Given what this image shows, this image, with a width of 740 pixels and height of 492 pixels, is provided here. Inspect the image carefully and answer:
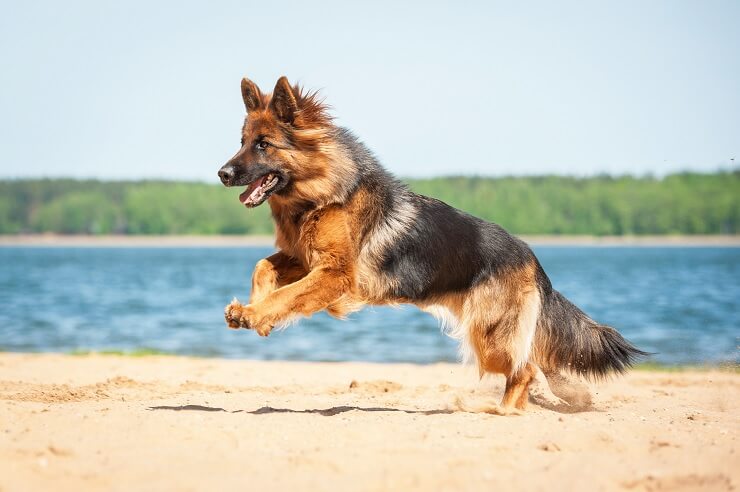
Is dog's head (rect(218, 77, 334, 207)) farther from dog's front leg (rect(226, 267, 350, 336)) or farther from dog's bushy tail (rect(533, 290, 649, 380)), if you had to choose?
dog's bushy tail (rect(533, 290, 649, 380))

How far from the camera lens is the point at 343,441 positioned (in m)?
5.80

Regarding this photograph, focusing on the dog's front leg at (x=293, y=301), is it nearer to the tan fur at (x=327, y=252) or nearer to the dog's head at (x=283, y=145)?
the tan fur at (x=327, y=252)

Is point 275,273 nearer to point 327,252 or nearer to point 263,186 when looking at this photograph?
point 327,252

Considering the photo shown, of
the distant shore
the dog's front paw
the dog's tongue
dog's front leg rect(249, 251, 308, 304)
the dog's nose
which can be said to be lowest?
the distant shore

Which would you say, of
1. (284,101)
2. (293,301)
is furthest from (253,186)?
(293,301)

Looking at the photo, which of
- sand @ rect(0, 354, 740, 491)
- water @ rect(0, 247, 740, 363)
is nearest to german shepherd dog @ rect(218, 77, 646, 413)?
sand @ rect(0, 354, 740, 491)

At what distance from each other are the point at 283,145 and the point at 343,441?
2557 millimetres

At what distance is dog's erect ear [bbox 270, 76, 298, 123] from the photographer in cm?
677

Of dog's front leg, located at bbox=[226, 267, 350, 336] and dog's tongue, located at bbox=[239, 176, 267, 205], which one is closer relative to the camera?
dog's front leg, located at bbox=[226, 267, 350, 336]

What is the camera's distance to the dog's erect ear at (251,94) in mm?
6973

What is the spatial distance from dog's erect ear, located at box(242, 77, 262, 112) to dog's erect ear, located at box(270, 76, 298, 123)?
0.58ft

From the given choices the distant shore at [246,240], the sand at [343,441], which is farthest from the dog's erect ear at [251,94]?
the distant shore at [246,240]

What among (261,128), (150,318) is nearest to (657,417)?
(261,128)

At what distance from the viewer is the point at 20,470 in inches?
198
